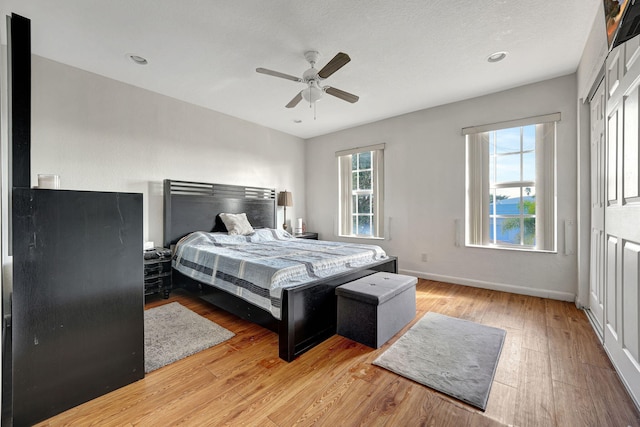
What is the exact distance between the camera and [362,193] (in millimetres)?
5250

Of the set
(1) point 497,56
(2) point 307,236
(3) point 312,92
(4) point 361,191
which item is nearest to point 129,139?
(3) point 312,92

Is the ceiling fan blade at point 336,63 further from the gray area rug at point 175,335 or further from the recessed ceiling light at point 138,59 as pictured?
the gray area rug at point 175,335

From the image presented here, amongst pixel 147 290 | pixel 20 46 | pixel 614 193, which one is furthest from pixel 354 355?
pixel 20 46

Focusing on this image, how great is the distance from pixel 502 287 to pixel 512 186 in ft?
4.47

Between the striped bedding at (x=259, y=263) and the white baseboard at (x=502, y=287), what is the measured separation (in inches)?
54.2

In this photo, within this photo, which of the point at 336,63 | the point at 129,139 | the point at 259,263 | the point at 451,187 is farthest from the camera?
the point at 451,187

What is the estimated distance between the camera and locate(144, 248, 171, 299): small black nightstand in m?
3.23

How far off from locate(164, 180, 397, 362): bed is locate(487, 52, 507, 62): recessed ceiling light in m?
2.41

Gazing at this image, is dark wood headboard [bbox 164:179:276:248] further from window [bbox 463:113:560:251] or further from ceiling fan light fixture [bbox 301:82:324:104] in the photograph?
window [bbox 463:113:560:251]

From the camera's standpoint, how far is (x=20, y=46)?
1.50 m

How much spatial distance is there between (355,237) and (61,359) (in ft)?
14.1

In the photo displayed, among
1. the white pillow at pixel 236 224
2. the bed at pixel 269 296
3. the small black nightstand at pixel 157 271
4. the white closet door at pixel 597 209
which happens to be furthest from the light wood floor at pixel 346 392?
the white pillow at pixel 236 224

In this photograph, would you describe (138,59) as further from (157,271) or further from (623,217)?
(623,217)

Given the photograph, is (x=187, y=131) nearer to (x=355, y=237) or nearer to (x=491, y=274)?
(x=355, y=237)
